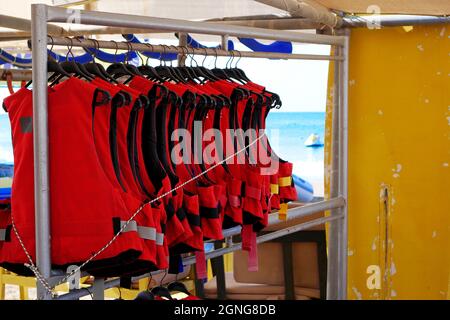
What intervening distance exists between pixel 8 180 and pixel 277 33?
116 cm

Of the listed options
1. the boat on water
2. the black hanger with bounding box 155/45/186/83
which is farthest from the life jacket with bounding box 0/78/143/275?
the boat on water

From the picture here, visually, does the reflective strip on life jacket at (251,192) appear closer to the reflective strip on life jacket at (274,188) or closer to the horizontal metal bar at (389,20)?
the reflective strip on life jacket at (274,188)

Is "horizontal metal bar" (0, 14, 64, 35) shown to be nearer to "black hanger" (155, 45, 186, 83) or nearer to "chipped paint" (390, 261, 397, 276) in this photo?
"black hanger" (155, 45, 186, 83)

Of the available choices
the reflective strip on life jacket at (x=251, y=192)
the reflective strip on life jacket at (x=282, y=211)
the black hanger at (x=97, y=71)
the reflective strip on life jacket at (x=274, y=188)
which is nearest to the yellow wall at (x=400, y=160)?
the reflective strip on life jacket at (x=282, y=211)

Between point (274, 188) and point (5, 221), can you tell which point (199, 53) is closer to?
point (274, 188)

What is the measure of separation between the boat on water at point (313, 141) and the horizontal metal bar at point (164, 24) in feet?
74.3

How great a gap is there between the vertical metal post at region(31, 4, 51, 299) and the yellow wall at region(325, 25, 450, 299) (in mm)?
2191

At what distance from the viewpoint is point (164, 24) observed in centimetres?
217

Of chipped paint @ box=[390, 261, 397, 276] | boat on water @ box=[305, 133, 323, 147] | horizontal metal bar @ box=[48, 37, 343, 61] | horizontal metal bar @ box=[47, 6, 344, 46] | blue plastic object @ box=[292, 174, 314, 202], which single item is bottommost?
blue plastic object @ box=[292, 174, 314, 202]

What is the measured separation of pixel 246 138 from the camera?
100 inches

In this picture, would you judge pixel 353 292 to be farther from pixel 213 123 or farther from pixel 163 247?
pixel 163 247

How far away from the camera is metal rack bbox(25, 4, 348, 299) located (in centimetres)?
177

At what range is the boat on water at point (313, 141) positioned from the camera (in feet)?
84.1

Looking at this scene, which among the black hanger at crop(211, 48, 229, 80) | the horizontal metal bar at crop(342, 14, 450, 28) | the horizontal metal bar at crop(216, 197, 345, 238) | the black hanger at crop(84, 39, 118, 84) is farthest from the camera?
the horizontal metal bar at crop(342, 14, 450, 28)
